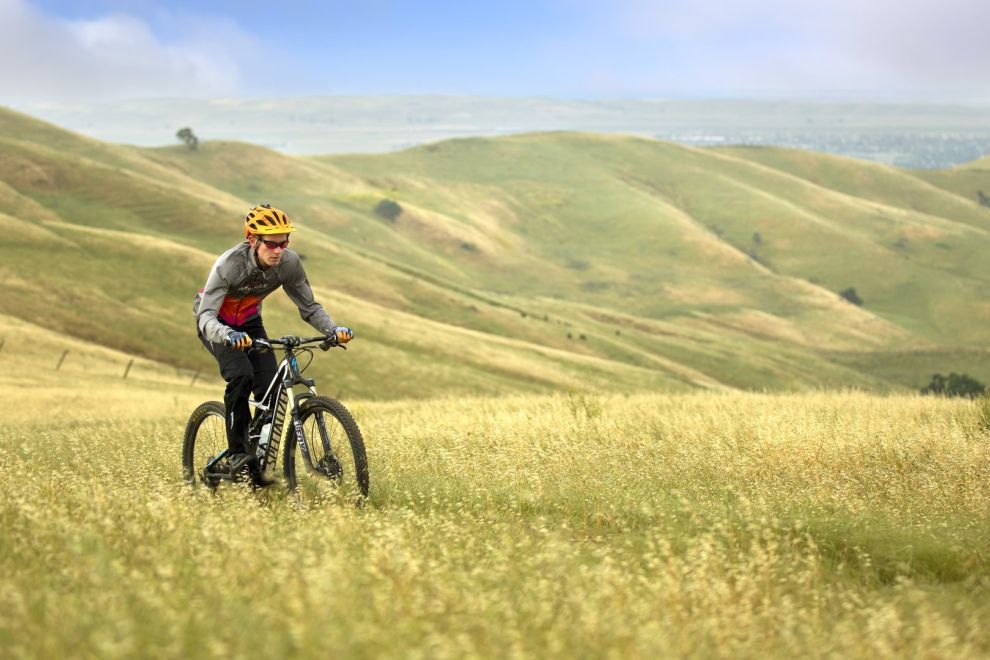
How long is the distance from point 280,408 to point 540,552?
3.63 meters

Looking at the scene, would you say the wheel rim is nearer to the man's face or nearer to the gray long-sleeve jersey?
the gray long-sleeve jersey

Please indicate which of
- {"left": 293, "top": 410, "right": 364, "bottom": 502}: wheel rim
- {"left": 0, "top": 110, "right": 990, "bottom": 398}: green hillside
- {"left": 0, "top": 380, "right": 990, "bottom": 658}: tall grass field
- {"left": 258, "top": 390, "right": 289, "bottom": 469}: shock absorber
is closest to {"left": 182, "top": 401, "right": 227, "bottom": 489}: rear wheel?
{"left": 0, "top": 380, "right": 990, "bottom": 658}: tall grass field

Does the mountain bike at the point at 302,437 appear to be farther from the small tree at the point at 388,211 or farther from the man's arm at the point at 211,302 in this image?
the small tree at the point at 388,211

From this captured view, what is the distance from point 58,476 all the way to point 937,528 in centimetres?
710

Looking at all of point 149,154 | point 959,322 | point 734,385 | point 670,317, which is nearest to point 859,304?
point 959,322

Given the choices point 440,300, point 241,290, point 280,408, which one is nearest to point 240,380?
point 280,408

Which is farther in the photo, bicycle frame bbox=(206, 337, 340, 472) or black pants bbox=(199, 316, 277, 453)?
black pants bbox=(199, 316, 277, 453)

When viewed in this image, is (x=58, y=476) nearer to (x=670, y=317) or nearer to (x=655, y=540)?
(x=655, y=540)

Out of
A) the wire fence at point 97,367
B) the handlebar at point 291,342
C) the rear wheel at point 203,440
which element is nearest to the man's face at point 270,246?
the handlebar at point 291,342

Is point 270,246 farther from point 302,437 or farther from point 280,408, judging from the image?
point 302,437

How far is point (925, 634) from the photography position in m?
4.43

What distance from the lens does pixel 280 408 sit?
898 centimetres

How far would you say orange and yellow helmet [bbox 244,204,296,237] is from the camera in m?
8.61

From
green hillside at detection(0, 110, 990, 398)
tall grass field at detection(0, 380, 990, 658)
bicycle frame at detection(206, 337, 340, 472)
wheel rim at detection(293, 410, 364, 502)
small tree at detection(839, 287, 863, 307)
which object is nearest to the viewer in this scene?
tall grass field at detection(0, 380, 990, 658)
